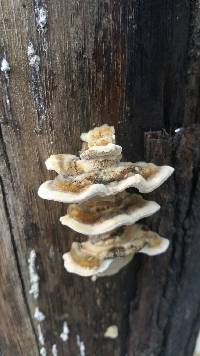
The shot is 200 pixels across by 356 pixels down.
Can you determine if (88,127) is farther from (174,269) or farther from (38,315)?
(38,315)

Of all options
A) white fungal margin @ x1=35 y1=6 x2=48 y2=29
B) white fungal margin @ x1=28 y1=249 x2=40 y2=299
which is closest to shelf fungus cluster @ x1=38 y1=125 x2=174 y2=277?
white fungal margin @ x1=28 y1=249 x2=40 y2=299

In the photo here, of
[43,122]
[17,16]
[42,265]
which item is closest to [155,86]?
[43,122]

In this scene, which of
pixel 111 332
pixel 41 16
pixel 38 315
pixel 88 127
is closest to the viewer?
pixel 41 16

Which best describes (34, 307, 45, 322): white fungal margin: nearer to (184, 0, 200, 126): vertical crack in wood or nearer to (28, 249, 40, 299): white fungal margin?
(28, 249, 40, 299): white fungal margin

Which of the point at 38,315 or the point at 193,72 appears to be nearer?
the point at 193,72

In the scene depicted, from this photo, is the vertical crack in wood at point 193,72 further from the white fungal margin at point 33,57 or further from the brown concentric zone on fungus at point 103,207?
the white fungal margin at point 33,57

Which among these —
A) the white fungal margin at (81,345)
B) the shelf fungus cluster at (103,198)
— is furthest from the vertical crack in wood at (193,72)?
the white fungal margin at (81,345)

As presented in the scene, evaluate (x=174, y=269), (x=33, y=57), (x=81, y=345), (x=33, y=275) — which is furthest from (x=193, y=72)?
(x=81, y=345)
